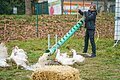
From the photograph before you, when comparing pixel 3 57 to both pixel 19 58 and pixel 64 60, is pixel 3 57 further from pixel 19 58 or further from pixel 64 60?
pixel 64 60

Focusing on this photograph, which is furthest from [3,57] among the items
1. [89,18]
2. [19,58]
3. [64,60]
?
[89,18]

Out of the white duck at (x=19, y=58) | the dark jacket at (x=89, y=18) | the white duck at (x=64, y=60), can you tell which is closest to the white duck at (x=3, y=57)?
the white duck at (x=19, y=58)

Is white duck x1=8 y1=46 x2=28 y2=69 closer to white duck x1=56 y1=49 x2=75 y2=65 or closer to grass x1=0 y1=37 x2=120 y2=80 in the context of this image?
grass x1=0 y1=37 x2=120 y2=80

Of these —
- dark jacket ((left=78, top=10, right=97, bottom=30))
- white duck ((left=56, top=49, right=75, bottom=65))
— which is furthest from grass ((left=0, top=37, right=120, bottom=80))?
dark jacket ((left=78, top=10, right=97, bottom=30))

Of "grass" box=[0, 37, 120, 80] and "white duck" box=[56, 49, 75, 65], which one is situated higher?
"white duck" box=[56, 49, 75, 65]

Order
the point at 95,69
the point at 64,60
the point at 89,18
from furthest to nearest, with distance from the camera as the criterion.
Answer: the point at 89,18
the point at 64,60
the point at 95,69

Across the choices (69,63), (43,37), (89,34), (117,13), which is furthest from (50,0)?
(69,63)

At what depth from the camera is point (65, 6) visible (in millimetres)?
42156

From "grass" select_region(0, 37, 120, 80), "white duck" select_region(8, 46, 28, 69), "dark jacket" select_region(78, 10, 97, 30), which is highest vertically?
"dark jacket" select_region(78, 10, 97, 30)

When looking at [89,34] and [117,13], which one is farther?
[117,13]

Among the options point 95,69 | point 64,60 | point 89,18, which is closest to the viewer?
point 95,69

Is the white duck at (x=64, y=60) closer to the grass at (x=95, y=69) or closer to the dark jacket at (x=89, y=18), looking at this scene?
the grass at (x=95, y=69)

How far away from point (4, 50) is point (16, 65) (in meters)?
0.58

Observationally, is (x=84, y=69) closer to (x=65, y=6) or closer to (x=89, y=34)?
(x=89, y=34)
